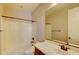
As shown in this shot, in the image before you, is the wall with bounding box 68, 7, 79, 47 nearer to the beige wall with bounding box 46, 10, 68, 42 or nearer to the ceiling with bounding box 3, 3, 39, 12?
the beige wall with bounding box 46, 10, 68, 42

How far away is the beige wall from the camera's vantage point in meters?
1.72

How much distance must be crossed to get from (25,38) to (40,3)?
58cm

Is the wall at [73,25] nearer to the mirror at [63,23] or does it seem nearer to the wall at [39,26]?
the mirror at [63,23]

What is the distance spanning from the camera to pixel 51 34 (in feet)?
5.83

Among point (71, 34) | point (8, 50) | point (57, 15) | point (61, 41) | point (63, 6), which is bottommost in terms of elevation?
point (8, 50)

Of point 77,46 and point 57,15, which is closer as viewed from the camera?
point 77,46

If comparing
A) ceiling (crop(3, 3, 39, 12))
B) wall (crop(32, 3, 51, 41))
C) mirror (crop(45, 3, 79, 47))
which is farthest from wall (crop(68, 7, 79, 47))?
ceiling (crop(3, 3, 39, 12))

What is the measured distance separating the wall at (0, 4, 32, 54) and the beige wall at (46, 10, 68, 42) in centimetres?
35

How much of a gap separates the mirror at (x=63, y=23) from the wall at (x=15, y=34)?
308mm

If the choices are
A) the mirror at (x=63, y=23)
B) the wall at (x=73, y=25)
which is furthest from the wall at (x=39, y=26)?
the wall at (x=73, y=25)

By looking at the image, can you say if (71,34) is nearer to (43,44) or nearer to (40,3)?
(43,44)

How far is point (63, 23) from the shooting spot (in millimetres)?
1730

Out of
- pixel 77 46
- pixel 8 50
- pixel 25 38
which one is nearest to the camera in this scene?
pixel 77 46

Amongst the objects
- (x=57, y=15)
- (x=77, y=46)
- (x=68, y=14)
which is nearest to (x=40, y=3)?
(x=57, y=15)
